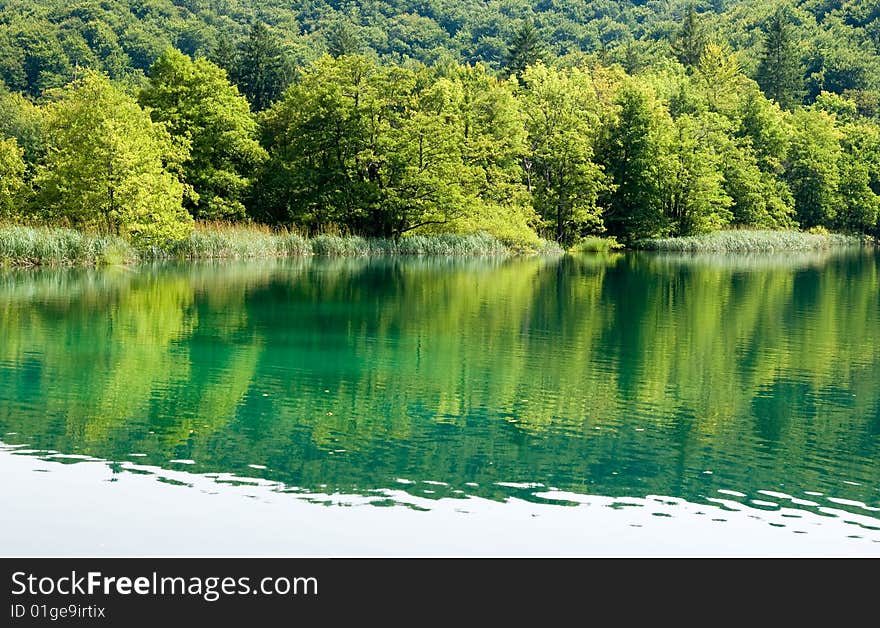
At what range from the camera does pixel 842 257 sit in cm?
6291

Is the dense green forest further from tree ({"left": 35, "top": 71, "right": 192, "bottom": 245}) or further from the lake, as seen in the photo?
the lake

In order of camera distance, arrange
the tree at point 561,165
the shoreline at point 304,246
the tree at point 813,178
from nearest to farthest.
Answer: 1. the shoreline at point 304,246
2. the tree at point 561,165
3. the tree at point 813,178

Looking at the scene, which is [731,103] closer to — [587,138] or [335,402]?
[587,138]

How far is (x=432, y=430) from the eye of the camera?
1310 cm

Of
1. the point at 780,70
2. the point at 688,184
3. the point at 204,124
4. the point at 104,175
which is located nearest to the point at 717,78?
the point at 780,70

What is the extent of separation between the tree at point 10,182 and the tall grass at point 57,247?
492cm

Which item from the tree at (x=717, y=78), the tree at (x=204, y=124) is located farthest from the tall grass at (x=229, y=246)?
the tree at (x=717, y=78)

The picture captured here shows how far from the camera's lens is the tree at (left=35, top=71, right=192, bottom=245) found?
137ft

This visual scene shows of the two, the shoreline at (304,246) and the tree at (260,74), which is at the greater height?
the tree at (260,74)

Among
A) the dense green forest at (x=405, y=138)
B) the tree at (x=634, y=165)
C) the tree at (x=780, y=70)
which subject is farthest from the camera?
the tree at (x=780, y=70)

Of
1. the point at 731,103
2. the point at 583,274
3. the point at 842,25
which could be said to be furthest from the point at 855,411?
the point at 842,25

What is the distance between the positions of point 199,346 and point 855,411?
10.8 meters

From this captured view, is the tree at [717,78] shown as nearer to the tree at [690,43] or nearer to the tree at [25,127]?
the tree at [690,43]

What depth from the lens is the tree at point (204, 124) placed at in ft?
178
